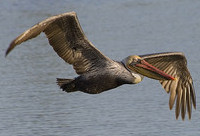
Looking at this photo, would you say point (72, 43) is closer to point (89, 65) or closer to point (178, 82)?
point (89, 65)

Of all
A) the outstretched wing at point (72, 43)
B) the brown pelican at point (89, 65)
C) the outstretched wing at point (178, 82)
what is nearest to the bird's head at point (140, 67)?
the brown pelican at point (89, 65)

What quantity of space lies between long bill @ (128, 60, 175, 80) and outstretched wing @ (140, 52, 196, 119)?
0.64m

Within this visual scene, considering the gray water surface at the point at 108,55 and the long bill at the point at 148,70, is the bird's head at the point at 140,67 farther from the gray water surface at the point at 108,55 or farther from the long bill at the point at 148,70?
the gray water surface at the point at 108,55

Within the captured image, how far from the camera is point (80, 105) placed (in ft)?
37.9

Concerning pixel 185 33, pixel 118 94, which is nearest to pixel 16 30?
pixel 185 33

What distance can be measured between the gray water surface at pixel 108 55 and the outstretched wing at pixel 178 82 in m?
0.30

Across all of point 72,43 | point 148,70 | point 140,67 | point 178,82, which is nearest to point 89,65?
point 72,43

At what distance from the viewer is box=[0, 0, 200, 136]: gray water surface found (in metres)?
10.4

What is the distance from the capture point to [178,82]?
10.8m

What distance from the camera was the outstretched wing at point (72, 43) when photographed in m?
9.11

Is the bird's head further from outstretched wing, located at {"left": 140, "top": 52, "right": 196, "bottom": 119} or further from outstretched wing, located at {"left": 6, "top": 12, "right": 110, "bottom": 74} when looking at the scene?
outstretched wing, located at {"left": 140, "top": 52, "right": 196, "bottom": 119}

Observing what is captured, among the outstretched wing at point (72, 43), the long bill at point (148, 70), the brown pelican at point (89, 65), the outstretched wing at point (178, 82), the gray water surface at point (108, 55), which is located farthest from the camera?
the outstretched wing at point (178, 82)

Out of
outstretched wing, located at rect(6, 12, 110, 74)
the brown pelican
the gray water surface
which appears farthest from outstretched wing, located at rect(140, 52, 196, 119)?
outstretched wing, located at rect(6, 12, 110, 74)

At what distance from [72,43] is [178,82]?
2.22m
